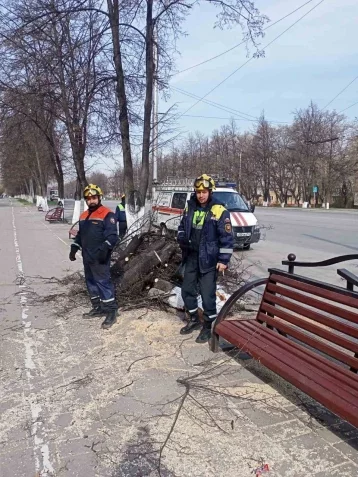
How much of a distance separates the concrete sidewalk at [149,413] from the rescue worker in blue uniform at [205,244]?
1.71ft

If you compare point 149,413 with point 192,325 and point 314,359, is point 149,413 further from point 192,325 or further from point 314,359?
point 192,325

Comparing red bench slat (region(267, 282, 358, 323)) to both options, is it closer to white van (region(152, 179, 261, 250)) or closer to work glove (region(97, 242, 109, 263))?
work glove (region(97, 242, 109, 263))

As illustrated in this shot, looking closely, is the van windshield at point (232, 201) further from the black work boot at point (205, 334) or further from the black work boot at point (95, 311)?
the black work boot at point (205, 334)

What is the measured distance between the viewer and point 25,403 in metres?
3.48

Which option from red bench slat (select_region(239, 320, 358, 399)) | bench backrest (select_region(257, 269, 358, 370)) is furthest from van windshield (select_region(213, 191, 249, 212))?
red bench slat (select_region(239, 320, 358, 399))

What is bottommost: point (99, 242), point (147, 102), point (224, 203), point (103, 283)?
point (103, 283)

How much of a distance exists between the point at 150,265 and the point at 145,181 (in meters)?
4.13

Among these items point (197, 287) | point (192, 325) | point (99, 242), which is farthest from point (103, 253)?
point (192, 325)

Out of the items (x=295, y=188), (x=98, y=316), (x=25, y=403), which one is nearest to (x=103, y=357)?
(x=25, y=403)

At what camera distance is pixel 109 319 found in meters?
5.45

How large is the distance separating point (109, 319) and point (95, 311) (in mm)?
544

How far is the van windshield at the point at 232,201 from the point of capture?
46.9 feet

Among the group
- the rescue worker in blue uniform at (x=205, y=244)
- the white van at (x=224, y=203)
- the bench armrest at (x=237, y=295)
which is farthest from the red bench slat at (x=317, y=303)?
the white van at (x=224, y=203)

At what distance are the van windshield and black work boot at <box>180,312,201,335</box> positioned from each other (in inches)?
363
